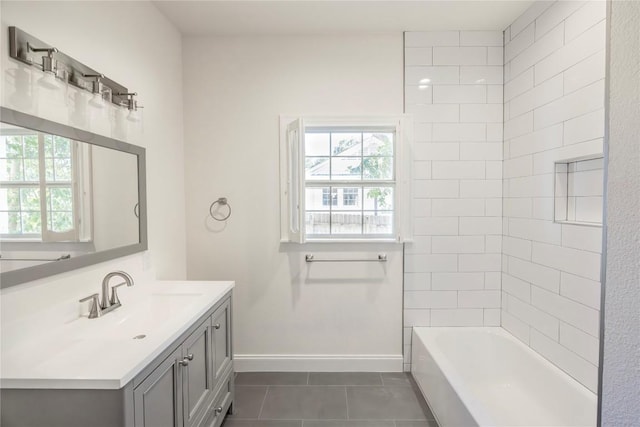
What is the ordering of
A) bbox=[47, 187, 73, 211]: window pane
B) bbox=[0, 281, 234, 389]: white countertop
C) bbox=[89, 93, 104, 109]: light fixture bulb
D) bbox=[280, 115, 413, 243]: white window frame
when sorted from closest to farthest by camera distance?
bbox=[0, 281, 234, 389]: white countertop, bbox=[47, 187, 73, 211]: window pane, bbox=[89, 93, 104, 109]: light fixture bulb, bbox=[280, 115, 413, 243]: white window frame

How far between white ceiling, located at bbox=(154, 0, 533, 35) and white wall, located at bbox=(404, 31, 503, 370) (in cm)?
15

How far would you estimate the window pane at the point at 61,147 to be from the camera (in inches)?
52.9

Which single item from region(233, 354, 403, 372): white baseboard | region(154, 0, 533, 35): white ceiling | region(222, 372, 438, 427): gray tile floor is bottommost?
region(222, 372, 438, 427): gray tile floor

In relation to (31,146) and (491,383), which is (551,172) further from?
(31,146)

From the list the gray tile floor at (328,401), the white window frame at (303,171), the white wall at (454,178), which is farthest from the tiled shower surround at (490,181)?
the gray tile floor at (328,401)

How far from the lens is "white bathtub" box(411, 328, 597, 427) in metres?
1.70

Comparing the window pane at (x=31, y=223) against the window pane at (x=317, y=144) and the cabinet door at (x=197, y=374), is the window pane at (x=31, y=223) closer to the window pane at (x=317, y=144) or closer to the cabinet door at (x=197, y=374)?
the cabinet door at (x=197, y=374)

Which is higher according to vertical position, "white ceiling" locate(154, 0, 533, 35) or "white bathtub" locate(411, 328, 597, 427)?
"white ceiling" locate(154, 0, 533, 35)

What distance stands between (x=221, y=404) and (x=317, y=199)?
5.13 feet

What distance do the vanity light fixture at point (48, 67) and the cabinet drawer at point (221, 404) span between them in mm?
1754

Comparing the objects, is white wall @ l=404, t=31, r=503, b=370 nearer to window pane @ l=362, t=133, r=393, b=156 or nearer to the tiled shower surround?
the tiled shower surround

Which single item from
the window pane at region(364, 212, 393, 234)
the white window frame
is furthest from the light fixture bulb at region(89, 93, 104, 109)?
the window pane at region(364, 212, 393, 234)

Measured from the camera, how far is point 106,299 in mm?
1549

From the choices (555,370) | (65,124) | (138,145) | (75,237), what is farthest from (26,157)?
(555,370)
